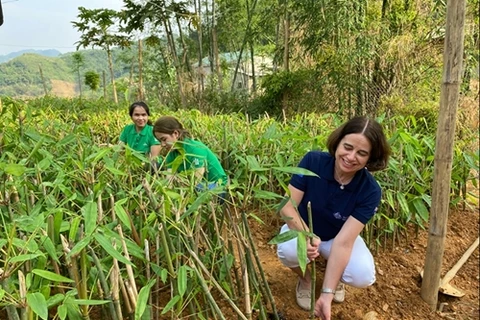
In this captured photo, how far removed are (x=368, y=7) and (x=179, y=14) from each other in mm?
4194

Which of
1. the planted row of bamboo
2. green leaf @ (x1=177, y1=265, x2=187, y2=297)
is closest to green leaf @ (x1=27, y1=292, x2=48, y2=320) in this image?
the planted row of bamboo

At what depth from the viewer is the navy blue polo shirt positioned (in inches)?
48.3

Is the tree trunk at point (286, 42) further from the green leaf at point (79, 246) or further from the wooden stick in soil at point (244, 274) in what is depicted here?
the green leaf at point (79, 246)

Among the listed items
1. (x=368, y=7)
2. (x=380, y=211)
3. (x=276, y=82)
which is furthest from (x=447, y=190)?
(x=276, y=82)

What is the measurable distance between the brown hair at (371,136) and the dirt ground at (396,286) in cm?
54

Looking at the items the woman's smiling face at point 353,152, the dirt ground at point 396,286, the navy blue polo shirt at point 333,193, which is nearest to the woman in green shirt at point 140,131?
the dirt ground at point 396,286

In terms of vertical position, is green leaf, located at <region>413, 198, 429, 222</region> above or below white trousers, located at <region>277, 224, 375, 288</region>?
above

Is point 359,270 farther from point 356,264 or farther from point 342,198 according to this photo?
point 342,198

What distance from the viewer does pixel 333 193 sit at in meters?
1.27

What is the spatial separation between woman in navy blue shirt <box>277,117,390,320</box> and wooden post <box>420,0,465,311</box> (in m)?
0.23

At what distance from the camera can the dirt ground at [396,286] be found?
1.38 metres

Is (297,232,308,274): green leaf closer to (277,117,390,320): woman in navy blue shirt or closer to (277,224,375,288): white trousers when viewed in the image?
(277,117,390,320): woman in navy blue shirt

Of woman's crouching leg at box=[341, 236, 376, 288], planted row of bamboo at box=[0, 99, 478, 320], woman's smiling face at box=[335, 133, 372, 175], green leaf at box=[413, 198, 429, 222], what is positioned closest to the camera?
planted row of bamboo at box=[0, 99, 478, 320]

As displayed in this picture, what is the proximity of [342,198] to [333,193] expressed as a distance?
1.3 inches
